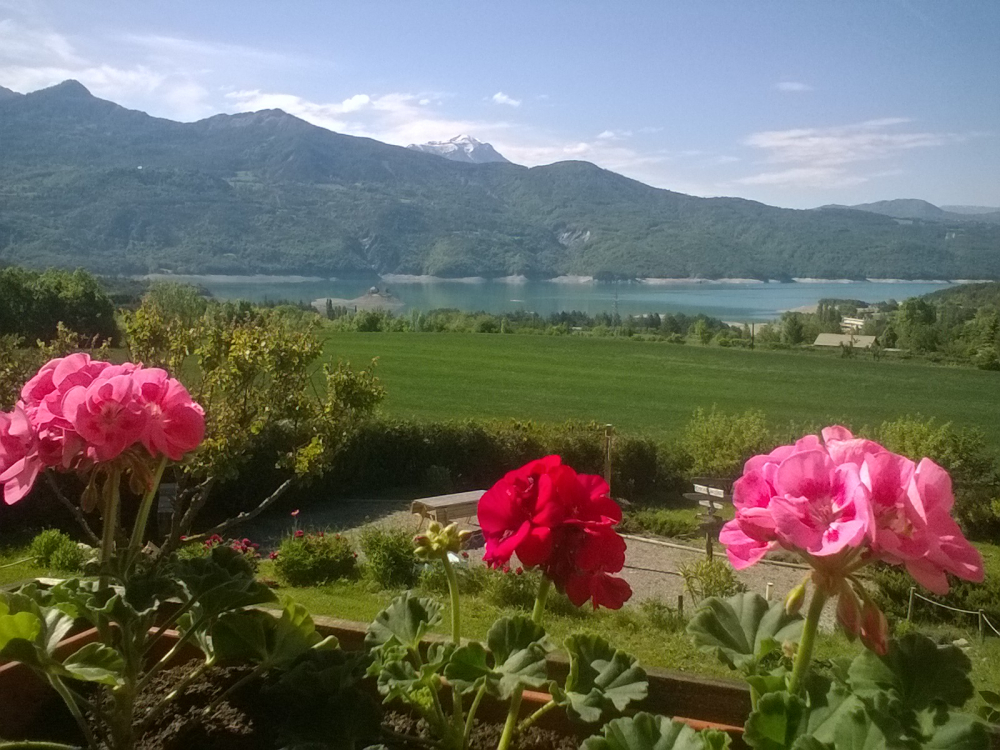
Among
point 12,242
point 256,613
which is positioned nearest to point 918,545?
point 256,613

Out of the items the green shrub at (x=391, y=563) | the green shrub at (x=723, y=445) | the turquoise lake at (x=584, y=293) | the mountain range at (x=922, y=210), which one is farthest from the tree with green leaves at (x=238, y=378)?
the mountain range at (x=922, y=210)

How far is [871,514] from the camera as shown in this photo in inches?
28.2

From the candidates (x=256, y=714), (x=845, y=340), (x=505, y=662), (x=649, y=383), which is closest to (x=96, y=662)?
(x=256, y=714)

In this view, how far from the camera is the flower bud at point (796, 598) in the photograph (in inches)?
32.6

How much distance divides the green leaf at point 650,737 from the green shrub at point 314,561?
276 inches

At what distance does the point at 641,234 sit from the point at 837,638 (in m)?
114

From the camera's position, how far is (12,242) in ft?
181

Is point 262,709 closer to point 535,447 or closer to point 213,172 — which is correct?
point 535,447

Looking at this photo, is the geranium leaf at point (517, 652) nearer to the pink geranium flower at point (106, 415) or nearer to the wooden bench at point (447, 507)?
the pink geranium flower at point (106, 415)

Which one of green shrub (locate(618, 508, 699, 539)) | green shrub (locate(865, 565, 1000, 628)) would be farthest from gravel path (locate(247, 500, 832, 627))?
green shrub (locate(865, 565, 1000, 628))

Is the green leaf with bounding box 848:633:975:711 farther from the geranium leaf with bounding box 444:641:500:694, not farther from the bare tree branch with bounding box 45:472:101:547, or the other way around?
the bare tree branch with bounding box 45:472:101:547

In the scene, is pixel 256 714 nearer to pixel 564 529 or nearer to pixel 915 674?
pixel 564 529

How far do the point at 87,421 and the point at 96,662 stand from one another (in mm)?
302

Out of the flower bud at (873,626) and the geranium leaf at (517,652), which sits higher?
the flower bud at (873,626)
